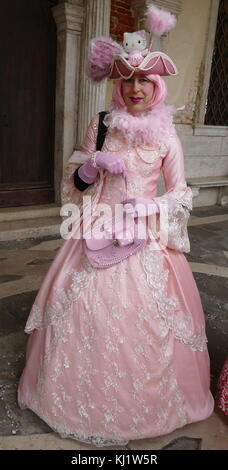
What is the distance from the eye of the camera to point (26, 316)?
9.14ft

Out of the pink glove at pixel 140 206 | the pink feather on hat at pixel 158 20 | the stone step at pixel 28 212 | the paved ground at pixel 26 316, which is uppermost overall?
the pink feather on hat at pixel 158 20

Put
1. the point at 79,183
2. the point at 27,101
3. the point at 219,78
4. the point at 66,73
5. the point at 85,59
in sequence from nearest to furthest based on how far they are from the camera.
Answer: the point at 79,183
the point at 85,59
the point at 66,73
the point at 27,101
the point at 219,78

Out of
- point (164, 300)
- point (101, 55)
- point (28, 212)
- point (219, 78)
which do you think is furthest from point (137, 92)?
point (219, 78)

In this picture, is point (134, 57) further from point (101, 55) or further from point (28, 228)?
point (28, 228)

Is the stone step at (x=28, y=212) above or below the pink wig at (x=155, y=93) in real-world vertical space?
below

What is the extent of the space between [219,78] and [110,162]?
551 centimetres

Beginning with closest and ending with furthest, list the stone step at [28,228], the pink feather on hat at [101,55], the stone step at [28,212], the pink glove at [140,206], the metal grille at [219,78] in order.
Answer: the pink glove at [140,206] → the pink feather on hat at [101,55] → the stone step at [28,228] → the stone step at [28,212] → the metal grille at [219,78]

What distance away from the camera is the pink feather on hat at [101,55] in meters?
1.75

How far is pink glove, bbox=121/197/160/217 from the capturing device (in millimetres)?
1639

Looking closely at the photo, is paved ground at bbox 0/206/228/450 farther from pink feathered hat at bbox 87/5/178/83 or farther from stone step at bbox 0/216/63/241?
pink feathered hat at bbox 87/5/178/83

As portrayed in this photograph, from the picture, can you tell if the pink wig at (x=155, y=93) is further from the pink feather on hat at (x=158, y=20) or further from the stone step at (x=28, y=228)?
the stone step at (x=28, y=228)

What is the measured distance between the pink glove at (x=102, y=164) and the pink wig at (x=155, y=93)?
27 cm

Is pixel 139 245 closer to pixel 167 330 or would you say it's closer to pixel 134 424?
pixel 167 330

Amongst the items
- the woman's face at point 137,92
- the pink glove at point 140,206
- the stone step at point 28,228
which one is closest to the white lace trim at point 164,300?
the pink glove at point 140,206
